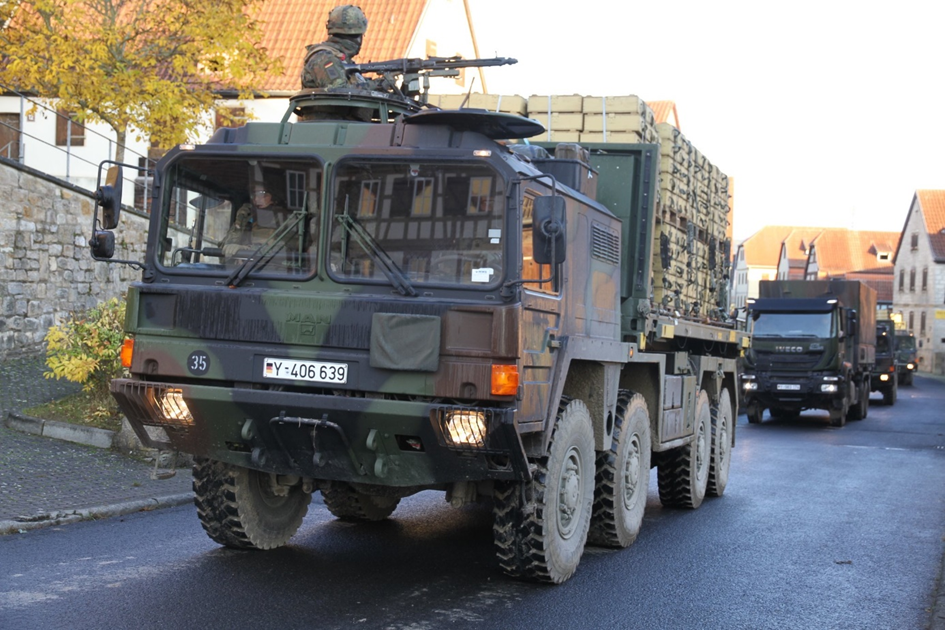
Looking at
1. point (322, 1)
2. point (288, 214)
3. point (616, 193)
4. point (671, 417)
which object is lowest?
point (671, 417)

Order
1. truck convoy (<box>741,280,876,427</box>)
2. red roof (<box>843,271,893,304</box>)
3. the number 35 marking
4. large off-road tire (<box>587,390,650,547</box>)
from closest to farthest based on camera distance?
the number 35 marking
large off-road tire (<box>587,390,650,547</box>)
truck convoy (<box>741,280,876,427</box>)
red roof (<box>843,271,893,304</box>)

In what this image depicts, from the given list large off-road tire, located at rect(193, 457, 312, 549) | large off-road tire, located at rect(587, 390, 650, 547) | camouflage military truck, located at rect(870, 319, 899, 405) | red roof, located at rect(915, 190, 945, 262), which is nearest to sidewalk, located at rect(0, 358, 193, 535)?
large off-road tire, located at rect(193, 457, 312, 549)

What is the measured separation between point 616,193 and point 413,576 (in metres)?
3.35

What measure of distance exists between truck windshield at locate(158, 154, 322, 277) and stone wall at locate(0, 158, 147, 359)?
11.0 metres

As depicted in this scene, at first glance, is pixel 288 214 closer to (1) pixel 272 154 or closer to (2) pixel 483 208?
(1) pixel 272 154

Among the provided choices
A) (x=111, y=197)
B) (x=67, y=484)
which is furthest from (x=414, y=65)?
(x=67, y=484)

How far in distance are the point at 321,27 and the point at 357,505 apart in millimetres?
30312

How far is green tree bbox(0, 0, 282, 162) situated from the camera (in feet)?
59.1

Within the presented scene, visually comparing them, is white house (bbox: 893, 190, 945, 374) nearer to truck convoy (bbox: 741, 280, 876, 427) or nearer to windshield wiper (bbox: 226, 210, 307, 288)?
truck convoy (bbox: 741, 280, 876, 427)

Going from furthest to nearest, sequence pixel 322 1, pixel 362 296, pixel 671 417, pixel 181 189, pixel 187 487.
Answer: pixel 322 1 < pixel 187 487 < pixel 671 417 < pixel 181 189 < pixel 362 296

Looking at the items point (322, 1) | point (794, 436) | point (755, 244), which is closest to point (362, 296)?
point (794, 436)

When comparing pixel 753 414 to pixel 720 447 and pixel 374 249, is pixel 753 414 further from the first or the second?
pixel 374 249

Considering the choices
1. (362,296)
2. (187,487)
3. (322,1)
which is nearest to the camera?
(362,296)

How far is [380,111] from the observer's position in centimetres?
697
